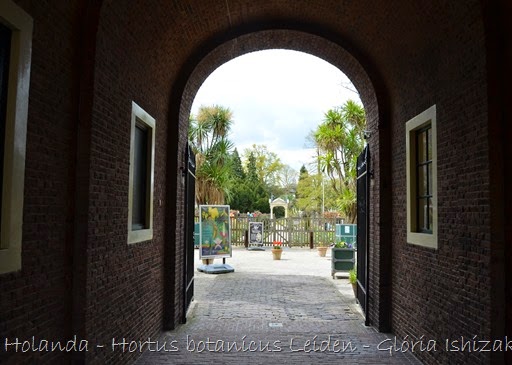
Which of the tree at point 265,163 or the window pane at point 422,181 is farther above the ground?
the tree at point 265,163

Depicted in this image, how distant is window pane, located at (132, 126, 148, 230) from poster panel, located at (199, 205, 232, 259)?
296 inches

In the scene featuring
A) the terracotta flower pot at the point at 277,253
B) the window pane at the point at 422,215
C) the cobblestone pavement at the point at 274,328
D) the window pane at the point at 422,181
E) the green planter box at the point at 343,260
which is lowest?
the cobblestone pavement at the point at 274,328

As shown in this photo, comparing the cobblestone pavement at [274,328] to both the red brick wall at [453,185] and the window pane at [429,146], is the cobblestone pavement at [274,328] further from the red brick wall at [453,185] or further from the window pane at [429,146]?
the window pane at [429,146]

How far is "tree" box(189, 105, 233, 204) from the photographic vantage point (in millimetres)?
24125

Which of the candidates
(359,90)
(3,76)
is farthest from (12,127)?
(359,90)

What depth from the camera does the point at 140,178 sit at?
6.30 metres

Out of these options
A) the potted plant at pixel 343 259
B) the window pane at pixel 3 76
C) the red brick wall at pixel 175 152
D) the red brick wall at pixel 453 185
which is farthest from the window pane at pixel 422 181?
the potted plant at pixel 343 259

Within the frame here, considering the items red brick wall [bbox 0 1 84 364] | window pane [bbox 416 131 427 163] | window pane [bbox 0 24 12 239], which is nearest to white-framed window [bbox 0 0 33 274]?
window pane [bbox 0 24 12 239]

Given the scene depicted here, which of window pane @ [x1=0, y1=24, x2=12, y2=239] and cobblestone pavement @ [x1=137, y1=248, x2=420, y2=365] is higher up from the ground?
window pane @ [x1=0, y1=24, x2=12, y2=239]

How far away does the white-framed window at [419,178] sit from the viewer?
582 centimetres

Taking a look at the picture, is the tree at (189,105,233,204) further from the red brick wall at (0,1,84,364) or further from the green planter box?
the red brick wall at (0,1,84,364)

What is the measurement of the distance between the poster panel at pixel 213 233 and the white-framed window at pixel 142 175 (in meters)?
7.50

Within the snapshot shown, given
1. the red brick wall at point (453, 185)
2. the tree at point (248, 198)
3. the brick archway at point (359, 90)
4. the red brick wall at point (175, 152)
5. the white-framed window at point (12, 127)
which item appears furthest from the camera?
the tree at point (248, 198)

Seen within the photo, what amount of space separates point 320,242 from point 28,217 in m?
21.7
